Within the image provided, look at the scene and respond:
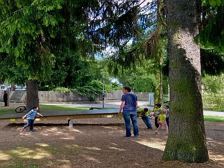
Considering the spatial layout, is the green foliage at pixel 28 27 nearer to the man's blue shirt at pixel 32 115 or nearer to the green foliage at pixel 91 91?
the man's blue shirt at pixel 32 115

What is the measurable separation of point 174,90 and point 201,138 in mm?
1135

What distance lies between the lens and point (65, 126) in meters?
20.2

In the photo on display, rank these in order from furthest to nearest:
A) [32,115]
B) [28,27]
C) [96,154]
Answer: [32,115], [28,27], [96,154]

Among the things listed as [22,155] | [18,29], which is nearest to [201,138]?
[22,155]

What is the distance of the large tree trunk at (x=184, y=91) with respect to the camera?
9.78 metres

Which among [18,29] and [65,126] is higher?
[18,29]

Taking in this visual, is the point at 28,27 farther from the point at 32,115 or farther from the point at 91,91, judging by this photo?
the point at 91,91

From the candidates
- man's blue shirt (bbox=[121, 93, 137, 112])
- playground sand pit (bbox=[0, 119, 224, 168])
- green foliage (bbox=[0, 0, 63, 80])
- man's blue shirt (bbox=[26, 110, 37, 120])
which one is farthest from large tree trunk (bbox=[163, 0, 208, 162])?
man's blue shirt (bbox=[26, 110, 37, 120])

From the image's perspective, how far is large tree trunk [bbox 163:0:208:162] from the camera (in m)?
9.78

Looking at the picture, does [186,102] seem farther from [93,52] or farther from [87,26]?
[93,52]

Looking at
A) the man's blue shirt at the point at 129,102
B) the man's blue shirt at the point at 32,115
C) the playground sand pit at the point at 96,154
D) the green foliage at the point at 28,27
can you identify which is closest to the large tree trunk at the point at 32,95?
the man's blue shirt at the point at 32,115

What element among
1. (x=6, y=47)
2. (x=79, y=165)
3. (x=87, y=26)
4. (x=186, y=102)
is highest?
(x=87, y=26)

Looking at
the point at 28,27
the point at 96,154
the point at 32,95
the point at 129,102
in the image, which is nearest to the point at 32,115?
the point at 129,102

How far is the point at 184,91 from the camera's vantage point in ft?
32.2
